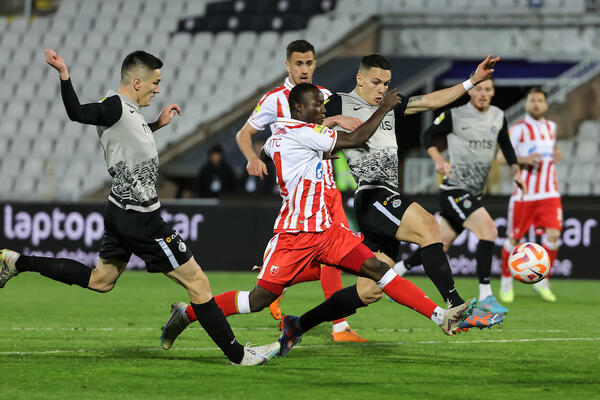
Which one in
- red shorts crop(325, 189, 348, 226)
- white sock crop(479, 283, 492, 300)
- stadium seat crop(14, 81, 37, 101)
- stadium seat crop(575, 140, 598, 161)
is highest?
stadium seat crop(14, 81, 37, 101)

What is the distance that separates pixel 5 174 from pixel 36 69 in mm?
3934

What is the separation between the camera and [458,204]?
10.1 metres

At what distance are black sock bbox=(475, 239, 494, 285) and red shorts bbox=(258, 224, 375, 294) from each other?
3968 mm

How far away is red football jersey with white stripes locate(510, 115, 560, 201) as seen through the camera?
1230 centimetres

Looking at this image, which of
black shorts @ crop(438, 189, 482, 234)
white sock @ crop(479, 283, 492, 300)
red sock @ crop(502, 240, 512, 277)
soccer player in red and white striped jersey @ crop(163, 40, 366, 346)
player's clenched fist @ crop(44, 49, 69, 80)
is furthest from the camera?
red sock @ crop(502, 240, 512, 277)

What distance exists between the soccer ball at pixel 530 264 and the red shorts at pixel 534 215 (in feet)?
10.8

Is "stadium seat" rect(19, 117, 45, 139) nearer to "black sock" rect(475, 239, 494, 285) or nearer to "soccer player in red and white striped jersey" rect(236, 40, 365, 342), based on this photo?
"black sock" rect(475, 239, 494, 285)

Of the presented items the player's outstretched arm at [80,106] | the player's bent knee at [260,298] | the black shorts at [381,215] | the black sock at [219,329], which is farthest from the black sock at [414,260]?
the player's outstretched arm at [80,106]

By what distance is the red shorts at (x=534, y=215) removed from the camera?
40.0 feet

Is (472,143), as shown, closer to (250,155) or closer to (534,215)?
(534,215)

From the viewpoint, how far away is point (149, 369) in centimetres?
624

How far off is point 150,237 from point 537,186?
6.99m

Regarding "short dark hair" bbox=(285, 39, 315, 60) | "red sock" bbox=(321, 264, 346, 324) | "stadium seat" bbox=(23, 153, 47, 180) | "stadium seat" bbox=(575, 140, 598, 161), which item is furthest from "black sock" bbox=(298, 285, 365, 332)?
"stadium seat" bbox=(23, 153, 47, 180)

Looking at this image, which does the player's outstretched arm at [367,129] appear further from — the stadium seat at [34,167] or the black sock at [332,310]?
the stadium seat at [34,167]
